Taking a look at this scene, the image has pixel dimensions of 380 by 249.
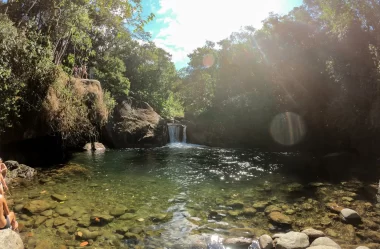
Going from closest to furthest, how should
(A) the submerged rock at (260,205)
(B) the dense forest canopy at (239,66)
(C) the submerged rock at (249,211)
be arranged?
(C) the submerged rock at (249,211) → (A) the submerged rock at (260,205) → (B) the dense forest canopy at (239,66)

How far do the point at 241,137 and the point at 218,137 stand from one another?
224cm

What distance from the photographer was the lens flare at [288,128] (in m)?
21.8

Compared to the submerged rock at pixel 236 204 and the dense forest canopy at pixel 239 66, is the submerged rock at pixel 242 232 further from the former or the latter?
the dense forest canopy at pixel 239 66

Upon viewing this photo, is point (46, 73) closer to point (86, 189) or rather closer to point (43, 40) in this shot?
point (43, 40)

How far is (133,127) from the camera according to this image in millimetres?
19906

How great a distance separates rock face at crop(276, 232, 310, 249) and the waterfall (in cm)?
1889

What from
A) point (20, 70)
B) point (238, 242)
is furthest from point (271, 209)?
point (20, 70)

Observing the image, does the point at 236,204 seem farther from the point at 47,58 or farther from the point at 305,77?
the point at 305,77

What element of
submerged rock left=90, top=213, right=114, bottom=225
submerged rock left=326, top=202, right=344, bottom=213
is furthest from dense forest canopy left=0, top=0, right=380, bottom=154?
submerged rock left=326, top=202, right=344, bottom=213

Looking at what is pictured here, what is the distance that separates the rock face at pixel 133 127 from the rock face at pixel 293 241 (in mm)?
15903

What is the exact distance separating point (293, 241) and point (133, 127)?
1649cm

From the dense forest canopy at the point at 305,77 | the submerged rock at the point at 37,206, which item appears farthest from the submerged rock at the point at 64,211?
the dense forest canopy at the point at 305,77

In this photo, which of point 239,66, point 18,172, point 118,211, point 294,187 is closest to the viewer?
point 118,211

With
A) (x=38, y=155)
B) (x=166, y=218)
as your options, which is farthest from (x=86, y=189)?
(x=38, y=155)
